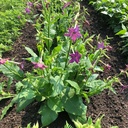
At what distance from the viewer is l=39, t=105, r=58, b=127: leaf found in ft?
8.03

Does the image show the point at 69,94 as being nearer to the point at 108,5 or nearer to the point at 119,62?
the point at 119,62

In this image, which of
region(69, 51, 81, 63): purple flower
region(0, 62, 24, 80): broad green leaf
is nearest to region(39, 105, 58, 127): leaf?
region(0, 62, 24, 80): broad green leaf

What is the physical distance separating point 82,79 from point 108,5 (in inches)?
72.6

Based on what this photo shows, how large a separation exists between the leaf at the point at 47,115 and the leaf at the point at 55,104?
0.06 m

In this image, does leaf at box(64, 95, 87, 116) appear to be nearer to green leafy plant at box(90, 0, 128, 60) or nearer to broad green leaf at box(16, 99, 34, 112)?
broad green leaf at box(16, 99, 34, 112)

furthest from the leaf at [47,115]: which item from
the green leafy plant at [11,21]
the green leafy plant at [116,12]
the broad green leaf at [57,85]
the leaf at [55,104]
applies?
the green leafy plant at [116,12]

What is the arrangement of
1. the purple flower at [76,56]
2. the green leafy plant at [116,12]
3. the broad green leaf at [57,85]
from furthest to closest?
1. the green leafy plant at [116,12]
2. the broad green leaf at [57,85]
3. the purple flower at [76,56]

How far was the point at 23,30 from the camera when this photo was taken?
394 cm

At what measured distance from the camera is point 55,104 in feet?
8.13

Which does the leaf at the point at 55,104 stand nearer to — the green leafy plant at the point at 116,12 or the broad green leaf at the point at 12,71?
the broad green leaf at the point at 12,71

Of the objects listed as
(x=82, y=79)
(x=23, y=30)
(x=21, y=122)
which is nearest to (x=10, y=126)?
(x=21, y=122)

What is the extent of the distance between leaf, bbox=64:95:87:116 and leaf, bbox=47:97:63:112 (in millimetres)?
61

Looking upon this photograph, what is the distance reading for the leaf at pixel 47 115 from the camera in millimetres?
2447

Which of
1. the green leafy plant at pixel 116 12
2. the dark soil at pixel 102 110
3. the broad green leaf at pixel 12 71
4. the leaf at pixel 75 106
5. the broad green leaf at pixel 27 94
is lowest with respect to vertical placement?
the dark soil at pixel 102 110
